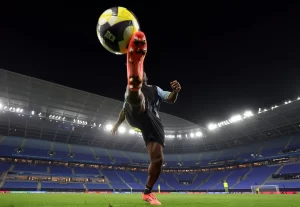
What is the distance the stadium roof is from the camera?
28.0 meters

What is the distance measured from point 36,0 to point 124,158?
140 ft

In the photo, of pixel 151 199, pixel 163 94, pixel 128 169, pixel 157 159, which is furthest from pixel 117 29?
pixel 128 169

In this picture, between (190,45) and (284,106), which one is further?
(284,106)

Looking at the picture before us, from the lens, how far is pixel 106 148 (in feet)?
154

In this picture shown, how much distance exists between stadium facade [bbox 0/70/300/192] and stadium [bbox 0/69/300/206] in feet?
0.48

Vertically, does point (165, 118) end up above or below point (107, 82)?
above

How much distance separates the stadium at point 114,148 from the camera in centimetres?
3023

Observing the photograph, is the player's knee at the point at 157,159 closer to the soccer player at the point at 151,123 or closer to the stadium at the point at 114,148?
the soccer player at the point at 151,123

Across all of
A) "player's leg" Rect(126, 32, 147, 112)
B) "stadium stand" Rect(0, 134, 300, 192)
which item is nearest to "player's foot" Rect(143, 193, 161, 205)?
"player's leg" Rect(126, 32, 147, 112)

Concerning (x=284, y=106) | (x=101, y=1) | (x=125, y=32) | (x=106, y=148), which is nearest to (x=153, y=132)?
(x=125, y=32)

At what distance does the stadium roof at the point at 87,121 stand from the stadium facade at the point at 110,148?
0.14m

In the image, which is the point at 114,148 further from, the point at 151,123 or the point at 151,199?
the point at 151,123

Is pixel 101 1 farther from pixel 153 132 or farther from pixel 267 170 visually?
pixel 267 170

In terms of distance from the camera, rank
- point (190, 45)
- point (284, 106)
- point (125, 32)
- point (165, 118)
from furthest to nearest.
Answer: point (165, 118), point (284, 106), point (190, 45), point (125, 32)
